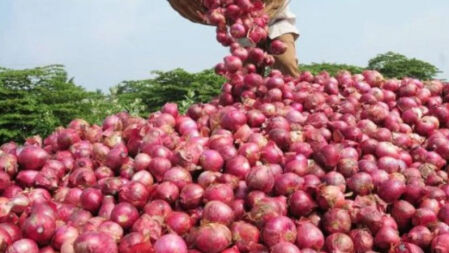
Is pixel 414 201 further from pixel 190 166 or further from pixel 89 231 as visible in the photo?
pixel 89 231

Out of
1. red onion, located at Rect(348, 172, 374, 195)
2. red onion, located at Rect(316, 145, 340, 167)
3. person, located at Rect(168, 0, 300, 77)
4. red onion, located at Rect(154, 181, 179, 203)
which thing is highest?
person, located at Rect(168, 0, 300, 77)

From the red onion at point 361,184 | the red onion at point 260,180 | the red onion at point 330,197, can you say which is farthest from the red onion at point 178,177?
the red onion at point 361,184

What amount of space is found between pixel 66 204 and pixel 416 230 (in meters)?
1.22

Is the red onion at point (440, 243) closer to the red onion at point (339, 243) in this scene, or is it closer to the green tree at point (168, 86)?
the red onion at point (339, 243)

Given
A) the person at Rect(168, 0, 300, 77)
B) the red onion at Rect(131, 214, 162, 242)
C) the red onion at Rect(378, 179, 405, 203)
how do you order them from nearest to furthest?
the red onion at Rect(131, 214, 162, 242) < the red onion at Rect(378, 179, 405, 203) < the person at Rect(168, 0, 300, 77)

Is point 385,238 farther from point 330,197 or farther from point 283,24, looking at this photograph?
point 283,24

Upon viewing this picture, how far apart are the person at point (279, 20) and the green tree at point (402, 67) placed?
17.1 meters

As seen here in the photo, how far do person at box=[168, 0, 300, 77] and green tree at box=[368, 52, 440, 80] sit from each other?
17.1 metres

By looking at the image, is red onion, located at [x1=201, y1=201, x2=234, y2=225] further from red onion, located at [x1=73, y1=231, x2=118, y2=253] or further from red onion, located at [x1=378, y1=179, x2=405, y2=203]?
red onion, located at [x1=378, y1=179, x2=405, y2=203]

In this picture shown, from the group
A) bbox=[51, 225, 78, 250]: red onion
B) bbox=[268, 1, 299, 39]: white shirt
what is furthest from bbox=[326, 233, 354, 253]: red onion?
bbox=[268, 1, 299, 39]: white shirt

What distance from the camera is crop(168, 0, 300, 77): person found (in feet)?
12.2

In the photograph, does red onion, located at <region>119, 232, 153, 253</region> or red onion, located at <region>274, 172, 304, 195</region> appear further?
red onion, located at <region>274, 172, 304, 195</region>

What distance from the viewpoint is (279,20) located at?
15.7 feet

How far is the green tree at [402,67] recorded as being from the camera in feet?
69.3
